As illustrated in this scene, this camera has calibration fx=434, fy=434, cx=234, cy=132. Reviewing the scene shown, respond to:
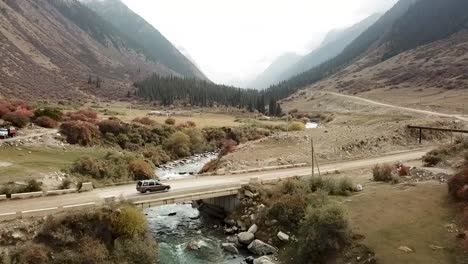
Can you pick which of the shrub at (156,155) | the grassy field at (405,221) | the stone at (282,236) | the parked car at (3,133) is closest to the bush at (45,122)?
the parked car at (3,133)

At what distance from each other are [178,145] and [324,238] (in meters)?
53.2

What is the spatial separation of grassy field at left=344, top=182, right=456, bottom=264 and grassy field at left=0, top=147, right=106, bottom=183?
30.9 metres

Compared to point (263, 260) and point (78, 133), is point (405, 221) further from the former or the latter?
point (78, 133)

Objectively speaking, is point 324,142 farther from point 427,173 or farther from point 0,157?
point 0,157

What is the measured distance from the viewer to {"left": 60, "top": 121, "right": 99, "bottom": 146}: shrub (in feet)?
212

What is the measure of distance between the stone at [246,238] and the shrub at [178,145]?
146ft

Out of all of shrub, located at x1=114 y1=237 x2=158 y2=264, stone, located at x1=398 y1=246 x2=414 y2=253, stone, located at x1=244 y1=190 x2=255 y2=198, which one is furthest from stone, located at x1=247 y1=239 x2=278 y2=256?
stone, located at x1=398 y1=246 x2=414 y2=253

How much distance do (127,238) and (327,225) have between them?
47.9ft

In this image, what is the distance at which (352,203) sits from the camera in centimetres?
3819

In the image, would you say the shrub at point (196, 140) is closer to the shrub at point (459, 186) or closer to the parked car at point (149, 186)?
the parked car at point (149, 186)

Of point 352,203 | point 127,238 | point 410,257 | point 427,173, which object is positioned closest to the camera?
point 410,257

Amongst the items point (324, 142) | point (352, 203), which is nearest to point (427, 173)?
point (352, 203)

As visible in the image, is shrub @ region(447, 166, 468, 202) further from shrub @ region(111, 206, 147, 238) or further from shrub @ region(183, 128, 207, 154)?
shrub @ region(183, 128, 207, 154)

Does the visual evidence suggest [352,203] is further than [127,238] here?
Yes
